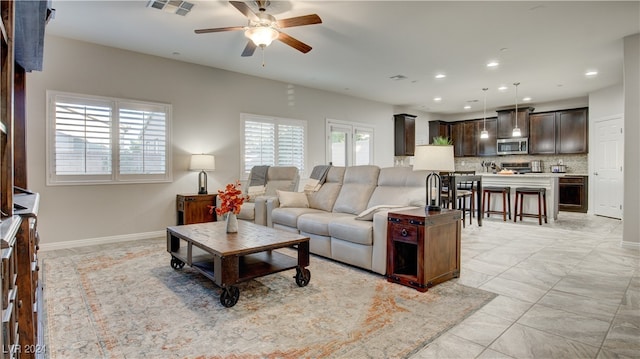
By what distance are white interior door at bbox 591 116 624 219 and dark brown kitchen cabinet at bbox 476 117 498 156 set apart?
8.07 ft

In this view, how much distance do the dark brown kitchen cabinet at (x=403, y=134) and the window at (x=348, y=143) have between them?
1.00 metres

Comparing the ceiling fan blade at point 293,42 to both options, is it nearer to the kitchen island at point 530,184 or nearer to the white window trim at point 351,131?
the white window trim at point 351,131

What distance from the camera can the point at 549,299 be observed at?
2.82m

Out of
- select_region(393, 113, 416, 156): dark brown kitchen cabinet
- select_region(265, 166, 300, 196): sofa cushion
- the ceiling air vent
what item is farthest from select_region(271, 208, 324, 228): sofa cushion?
select_region(393, 113, 416, 156): dark brown kitchen cabinet

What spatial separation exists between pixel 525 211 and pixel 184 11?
23.5ft

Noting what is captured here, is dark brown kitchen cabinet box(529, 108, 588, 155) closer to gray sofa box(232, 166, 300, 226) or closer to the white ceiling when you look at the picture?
the white ceiling

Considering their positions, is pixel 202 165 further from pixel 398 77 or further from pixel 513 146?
pixel 513 146

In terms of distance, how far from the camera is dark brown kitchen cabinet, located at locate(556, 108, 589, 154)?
824 cm

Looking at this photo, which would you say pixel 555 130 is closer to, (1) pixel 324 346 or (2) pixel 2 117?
(1) pixel 324 346

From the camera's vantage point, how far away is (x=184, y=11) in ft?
12.2

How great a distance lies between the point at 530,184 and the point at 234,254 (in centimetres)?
649

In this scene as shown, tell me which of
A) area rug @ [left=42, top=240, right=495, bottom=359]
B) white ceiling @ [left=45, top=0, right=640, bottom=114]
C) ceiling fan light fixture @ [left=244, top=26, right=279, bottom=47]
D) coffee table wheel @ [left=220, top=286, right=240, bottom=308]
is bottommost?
area rug @ [left=42, top=240, right=495, bottom=359]

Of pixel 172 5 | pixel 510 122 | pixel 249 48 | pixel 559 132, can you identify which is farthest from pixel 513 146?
pixel 172 5

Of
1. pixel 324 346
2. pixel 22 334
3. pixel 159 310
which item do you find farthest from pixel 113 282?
pixel 324 346
